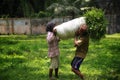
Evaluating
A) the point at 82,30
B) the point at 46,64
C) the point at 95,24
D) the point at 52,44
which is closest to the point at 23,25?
the point at 46,64

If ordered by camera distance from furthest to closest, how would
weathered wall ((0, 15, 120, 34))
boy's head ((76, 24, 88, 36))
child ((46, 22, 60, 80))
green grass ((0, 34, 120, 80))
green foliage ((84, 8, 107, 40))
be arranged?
weathered wall ((0, 15, 120, 34)), green grass ((0, 34, 120, 80)), child ((46, 22, 60, 80)), green foliage ((84, 8, 107, 40)), boy's head ((76, 24, 88, 36))

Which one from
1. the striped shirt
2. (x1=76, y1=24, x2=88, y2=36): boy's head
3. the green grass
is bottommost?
the green grass

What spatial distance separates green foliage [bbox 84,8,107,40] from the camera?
9.21 metres

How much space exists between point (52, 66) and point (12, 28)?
21.5 metres

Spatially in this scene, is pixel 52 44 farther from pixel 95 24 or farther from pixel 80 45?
pixel 95 24

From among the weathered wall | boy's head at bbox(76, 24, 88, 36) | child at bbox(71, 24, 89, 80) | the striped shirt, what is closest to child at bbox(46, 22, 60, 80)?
the striped shirt

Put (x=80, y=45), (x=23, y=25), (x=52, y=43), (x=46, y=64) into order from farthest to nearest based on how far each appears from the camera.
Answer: (x=23, y=25), (x=46, y=64), (x=52, y=43), (x=80, y=45)

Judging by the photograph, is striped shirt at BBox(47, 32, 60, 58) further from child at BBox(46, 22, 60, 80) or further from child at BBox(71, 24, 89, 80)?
child at BBox(71, 24, 89, 80)

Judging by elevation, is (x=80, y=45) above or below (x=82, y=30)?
below

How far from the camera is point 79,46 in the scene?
920 centimetres

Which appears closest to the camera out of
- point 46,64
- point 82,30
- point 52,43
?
point 82,30

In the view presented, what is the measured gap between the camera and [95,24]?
9.23 metres

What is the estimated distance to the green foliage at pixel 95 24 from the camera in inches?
363

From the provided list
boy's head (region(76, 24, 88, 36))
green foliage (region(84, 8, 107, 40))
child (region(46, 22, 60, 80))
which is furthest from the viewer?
child (region(46, 22, 60, 80))
